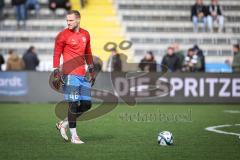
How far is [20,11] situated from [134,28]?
4.67m

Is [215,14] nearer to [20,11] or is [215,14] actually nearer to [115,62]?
[115,62]

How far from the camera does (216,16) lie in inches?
1230

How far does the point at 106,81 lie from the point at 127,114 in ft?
15.2

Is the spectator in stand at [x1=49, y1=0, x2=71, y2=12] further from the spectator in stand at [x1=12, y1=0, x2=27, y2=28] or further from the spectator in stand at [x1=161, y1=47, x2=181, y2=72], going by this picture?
the spectator in stand at [x1=161, y1=47, x2=181, y2=72]

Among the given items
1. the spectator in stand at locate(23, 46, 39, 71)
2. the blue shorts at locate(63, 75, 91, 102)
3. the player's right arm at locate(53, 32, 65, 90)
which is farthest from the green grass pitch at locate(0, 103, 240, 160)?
the spectator in stand at locate(23, 46, 39, 71)

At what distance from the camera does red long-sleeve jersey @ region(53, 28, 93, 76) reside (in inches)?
505

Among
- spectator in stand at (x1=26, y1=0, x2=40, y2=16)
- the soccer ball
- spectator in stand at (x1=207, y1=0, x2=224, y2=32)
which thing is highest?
spectator in stand at (x1=26, y1=0, x2=40, y2=16)

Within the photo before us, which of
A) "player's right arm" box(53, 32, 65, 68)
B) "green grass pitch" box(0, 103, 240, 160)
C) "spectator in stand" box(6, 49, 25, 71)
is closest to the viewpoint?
"green grass pitch" box(0, 103, 240, 160)

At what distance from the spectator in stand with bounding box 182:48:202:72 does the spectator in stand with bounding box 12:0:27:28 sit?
25.4 feet

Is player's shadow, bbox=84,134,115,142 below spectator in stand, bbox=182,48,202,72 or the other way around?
the other way around

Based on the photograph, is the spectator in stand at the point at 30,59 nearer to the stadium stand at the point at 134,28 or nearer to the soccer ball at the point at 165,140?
the stadium stand at the point at 134,28

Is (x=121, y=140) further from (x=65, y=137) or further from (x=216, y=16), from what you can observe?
(x=216, y=16)

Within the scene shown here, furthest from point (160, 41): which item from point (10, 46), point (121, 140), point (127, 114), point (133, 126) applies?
point (121, 140)

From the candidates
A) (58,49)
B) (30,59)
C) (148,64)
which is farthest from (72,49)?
(30,59)
